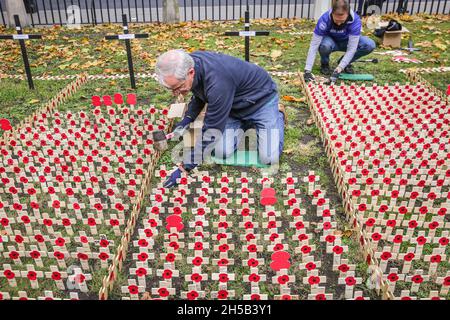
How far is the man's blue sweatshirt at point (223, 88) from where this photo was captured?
143 inches

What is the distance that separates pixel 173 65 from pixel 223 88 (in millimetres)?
543

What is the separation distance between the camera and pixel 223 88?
367cm

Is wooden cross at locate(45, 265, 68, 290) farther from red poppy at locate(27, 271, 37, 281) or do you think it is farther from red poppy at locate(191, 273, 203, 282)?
red poppy at locate(191, 273, 203, 282)

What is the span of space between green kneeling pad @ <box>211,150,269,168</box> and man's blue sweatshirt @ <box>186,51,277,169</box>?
0.43 m

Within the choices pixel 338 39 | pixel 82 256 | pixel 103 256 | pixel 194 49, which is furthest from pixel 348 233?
pixel 194 49

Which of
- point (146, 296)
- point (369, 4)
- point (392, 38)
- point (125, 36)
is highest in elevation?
point (125, 36)

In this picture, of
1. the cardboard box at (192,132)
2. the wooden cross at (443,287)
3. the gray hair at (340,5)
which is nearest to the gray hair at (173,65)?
the cardboard box at (192,132)

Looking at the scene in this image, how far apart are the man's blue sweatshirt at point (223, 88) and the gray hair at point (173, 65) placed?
9.1 inches

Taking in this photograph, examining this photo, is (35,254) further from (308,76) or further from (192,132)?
Result: (308,76)

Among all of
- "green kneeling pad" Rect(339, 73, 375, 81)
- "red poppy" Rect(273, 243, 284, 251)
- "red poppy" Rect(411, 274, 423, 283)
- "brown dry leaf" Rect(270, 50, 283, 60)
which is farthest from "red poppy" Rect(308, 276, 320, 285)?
"brown dry leaf" Rect(270, 50, 283, 60)

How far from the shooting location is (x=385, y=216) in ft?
11.3

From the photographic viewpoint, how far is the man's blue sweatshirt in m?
3.63

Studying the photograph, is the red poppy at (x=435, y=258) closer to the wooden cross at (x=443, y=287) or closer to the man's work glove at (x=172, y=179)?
the wooden cross at (x=443, y=287)

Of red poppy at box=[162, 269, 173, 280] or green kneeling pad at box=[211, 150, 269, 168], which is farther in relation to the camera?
green kneeling pad at box=[211, 150, 269, 168]
